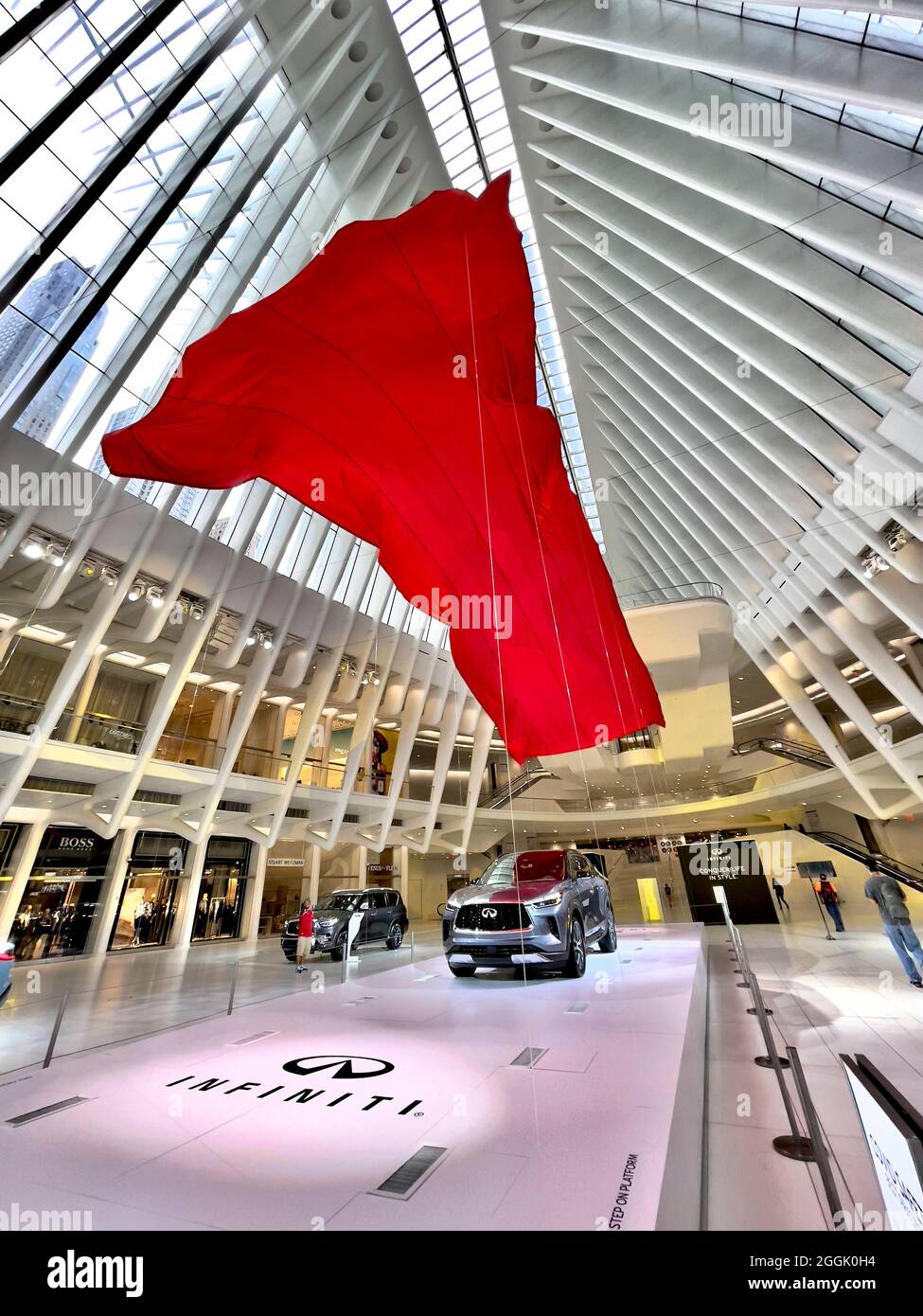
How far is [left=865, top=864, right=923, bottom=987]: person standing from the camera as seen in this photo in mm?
8203

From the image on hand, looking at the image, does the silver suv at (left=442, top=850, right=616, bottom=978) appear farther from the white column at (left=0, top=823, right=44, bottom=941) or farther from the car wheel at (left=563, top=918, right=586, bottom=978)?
the white column at (left=0, top=823, right=44, bottom=941)

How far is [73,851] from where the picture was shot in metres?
17.6

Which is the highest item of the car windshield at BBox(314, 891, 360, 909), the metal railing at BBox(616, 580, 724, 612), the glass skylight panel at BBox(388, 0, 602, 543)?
the glass skylight panel at BBox(388, 0, 602, 543)

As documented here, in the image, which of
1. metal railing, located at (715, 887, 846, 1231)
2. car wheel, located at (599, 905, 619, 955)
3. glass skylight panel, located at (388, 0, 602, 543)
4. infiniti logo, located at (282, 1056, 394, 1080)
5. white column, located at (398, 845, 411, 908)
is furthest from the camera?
white column, located at (398, 845, 411, 908)

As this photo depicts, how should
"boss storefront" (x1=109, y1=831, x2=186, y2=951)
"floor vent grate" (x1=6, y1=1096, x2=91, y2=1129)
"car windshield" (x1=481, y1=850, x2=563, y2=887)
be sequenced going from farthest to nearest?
1. "boss storefront" (x1=109, y1=831, x2=186, y2=951)
2. "car windshield" (x1=481, y1=850, x2=563, y2=887)
3. "floor vent grate" (x1=6, y1=1096, x2=91, y2=1129)

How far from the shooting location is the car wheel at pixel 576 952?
7.90m

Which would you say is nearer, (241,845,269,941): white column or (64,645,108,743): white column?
(64,645,108,743): white column

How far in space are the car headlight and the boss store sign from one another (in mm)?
16052

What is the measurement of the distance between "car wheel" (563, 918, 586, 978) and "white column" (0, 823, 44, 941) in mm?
15034

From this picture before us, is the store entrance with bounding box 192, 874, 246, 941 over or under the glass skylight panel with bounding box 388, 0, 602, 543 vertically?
under

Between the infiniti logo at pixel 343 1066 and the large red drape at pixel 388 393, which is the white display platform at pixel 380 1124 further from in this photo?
the large red drape at pixel 388 393

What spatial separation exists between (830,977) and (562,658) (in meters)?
7.03

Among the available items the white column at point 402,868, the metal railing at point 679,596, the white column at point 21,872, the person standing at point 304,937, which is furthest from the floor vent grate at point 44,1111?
the white column at point 402,868

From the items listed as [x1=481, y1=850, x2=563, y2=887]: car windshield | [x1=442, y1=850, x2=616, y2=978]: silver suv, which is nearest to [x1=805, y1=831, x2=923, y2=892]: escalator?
[x1=481, y1=850, x2=563, y2=887]: car windshield
